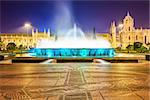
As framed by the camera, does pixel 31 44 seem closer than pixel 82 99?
No

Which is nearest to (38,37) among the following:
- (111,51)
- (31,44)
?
(31,44)

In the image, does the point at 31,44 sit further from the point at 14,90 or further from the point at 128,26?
the point at 14,90

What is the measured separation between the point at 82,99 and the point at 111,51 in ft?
86.9

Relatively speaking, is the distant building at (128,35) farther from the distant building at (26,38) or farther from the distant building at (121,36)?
the distant building at (26,38)

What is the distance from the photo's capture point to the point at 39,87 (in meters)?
7.22

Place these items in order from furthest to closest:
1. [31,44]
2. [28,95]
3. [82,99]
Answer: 1. [31,44]
2. [28,95]
3. [82,99]

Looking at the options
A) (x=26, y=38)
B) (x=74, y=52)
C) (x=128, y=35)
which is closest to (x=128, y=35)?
(x=128, y=35)

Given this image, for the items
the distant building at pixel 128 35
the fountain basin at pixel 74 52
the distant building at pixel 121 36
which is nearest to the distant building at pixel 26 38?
the distant building at pixel 121 36

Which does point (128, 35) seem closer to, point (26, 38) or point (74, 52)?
point (26, 38)

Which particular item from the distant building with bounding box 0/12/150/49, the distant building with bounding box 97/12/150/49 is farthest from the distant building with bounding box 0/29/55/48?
the distant building with bounding box 97/12/150/49

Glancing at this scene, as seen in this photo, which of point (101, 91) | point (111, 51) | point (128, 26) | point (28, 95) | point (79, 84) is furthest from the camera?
point (128, 26)

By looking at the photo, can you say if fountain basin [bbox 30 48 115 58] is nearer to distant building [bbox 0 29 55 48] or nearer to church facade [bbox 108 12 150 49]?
church facade [bbox 108 12 150 49]

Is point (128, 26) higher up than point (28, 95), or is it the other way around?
point (128, 26)

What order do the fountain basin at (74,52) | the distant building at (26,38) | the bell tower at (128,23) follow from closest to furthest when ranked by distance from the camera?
the fountain basin at (74,52), the bell tower at (128,23), the distant building at (26,38)
